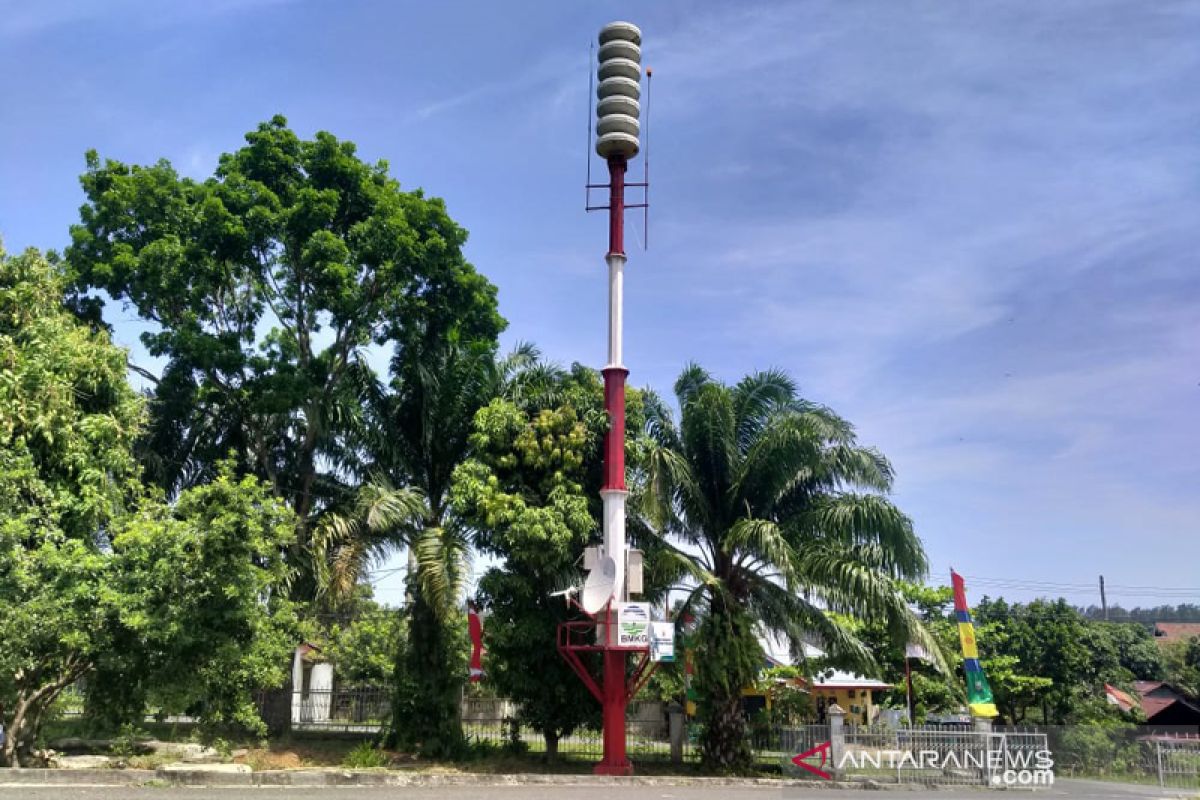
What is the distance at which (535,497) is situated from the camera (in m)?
21.9

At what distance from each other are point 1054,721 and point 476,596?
71.1 ft

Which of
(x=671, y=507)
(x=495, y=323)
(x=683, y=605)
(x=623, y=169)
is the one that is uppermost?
(x=623, y=169)

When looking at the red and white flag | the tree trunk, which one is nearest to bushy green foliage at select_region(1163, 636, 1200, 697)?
the tree trunk

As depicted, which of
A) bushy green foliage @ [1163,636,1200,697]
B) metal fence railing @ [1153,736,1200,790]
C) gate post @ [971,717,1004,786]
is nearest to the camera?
gate post @ [971,717,1004,786]

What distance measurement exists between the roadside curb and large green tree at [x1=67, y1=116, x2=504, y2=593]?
7.00 metres

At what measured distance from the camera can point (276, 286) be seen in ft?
79.2

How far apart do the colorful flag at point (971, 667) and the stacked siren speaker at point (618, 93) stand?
12295mm

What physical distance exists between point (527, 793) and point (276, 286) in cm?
1361

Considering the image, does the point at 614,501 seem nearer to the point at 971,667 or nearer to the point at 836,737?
the point at 836,737

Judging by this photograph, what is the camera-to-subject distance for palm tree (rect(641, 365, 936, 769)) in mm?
21516

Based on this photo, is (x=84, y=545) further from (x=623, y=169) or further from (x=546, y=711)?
(x=623, y=169)

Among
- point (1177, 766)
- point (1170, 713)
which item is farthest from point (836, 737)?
point (1170, 713)

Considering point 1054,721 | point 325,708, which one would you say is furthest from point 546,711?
point 1054,721

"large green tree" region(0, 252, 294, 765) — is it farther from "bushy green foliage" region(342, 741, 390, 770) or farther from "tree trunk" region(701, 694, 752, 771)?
"tree trunk" region(701, 694, 752, 771)
